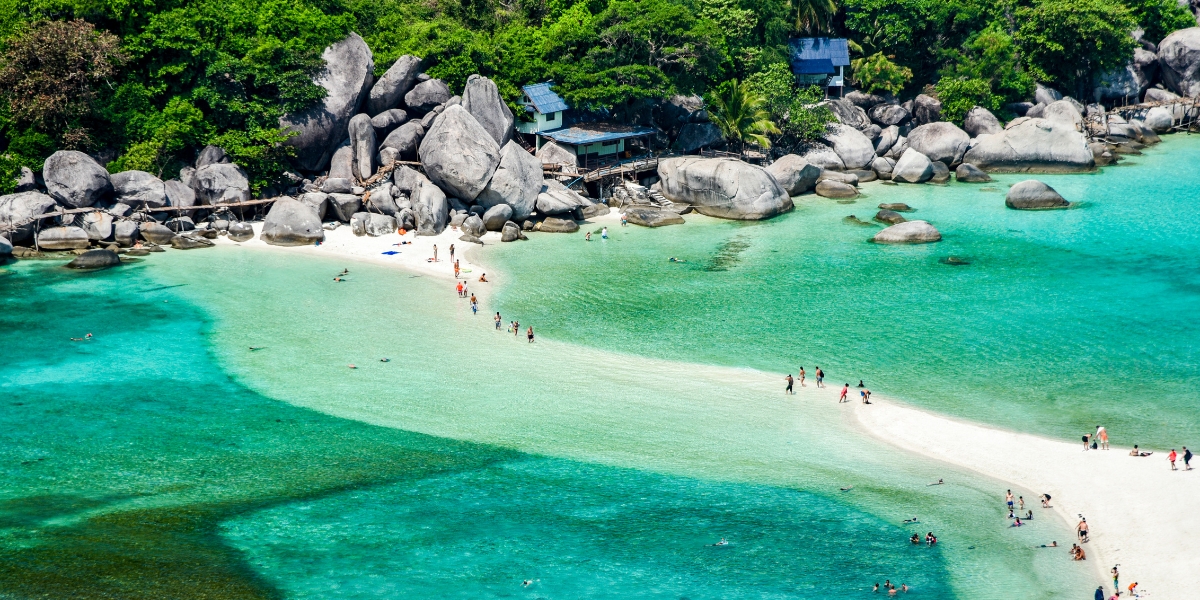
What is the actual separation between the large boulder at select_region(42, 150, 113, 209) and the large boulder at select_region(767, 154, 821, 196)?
4053cm

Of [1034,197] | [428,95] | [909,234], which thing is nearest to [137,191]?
[428,95]

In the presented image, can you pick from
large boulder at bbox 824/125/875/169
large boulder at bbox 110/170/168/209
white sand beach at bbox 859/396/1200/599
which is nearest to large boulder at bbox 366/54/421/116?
large boulder at bbox 110/170/168/209

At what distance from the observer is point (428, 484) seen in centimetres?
3484

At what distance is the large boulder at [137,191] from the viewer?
201ft

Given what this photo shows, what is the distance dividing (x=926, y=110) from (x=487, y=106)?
36.8 meters

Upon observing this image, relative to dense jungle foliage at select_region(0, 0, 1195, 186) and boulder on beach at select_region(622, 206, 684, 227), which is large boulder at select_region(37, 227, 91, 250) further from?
boulder on beach at select_region(622, 206, 684, 227)

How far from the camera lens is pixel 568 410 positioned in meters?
39.8

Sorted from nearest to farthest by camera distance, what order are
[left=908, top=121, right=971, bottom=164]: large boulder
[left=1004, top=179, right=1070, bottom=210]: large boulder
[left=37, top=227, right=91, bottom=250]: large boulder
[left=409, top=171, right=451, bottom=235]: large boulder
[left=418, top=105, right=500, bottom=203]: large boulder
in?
[left=37, top=227, right=91, bottom=250]: large boulder, [left=409, top=171, right=451, bottom=235]: large boulder, [left=418, top=105, right=500, bottom=203]: large boulder, [left=1004, top=179, right=1070, bottom=210]: large boulder, [left=908, top=121, right=971, bottom=164]: large boulder

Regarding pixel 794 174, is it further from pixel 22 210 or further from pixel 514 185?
pixel 22 210

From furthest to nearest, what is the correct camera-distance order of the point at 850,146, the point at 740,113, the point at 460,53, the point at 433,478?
the point at 850,146, the point at 740,113, the point at 460,53, the point at 433,478

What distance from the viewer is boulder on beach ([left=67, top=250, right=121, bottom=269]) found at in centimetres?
5609

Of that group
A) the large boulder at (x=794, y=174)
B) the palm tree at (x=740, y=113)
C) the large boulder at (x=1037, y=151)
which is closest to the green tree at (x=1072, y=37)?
the large boulder at (x=1037, y=151)

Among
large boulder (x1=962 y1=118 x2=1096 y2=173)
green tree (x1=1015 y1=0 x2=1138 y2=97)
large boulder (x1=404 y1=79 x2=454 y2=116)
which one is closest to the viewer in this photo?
large boulder (x1=404 y1=79 x2=454 y2=116)

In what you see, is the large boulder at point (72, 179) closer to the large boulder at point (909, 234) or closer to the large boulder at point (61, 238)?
the large boulder at point (61, 238)
